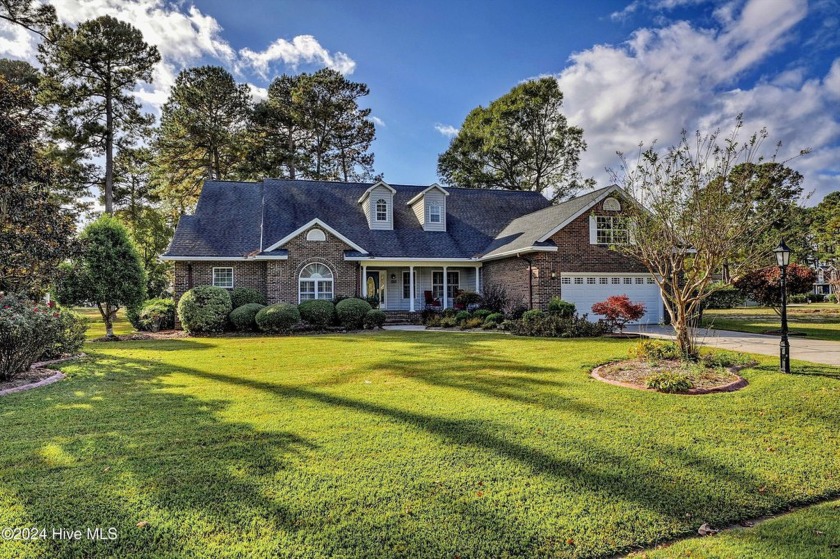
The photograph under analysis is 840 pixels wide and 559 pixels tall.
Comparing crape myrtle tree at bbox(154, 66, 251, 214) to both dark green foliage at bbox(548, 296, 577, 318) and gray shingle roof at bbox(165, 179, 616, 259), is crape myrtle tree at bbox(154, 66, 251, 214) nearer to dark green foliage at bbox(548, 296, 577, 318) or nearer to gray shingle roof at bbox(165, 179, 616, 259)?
gray shingle roof at bbox(165, 179, 616, 259)

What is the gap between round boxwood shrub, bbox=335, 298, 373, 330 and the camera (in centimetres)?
1766

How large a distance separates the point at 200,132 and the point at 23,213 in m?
20.0

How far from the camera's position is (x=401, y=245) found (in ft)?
71.5

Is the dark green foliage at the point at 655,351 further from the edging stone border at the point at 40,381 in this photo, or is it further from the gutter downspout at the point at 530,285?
the edging stone border at the point at 40,381

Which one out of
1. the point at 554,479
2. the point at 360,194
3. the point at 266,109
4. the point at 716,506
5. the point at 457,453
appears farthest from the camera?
the point at 266,109

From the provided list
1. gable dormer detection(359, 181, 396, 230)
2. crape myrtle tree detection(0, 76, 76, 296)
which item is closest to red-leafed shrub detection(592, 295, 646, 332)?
gable dormer detection(359, 181, 396, 230)

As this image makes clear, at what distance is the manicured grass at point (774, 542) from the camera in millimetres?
2832

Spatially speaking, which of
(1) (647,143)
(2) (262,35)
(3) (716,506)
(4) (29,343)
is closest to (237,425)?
(3) (716,506)

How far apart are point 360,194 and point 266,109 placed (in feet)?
40.4

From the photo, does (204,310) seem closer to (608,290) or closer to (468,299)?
(468,299)

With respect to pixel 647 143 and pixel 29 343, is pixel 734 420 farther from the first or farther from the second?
pixel 29 343

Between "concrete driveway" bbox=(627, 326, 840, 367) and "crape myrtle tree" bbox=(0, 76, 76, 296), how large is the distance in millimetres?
15057

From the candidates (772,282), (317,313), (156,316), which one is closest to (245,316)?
(317,313)

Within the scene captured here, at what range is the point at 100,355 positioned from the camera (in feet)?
36.6
